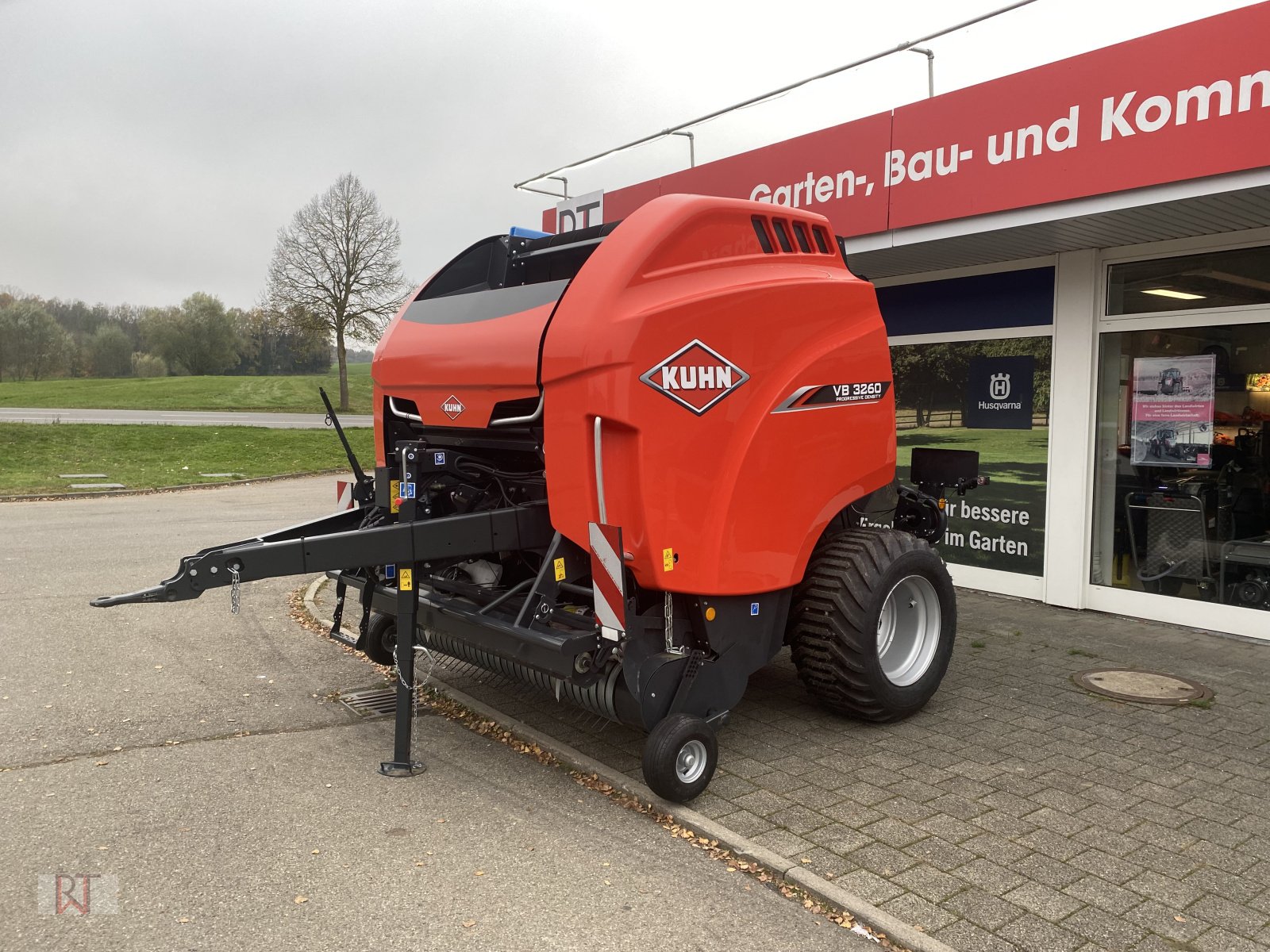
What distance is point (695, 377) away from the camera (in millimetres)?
4039

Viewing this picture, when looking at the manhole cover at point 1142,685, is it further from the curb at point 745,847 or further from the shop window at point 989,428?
the curb at point 745,847

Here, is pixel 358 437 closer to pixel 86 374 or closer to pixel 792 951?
pixel 792 951

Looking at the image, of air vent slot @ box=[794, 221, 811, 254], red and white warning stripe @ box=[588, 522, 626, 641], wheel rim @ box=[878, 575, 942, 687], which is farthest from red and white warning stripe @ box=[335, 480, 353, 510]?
wheel rim @ box=[878, 575, 942, 687]

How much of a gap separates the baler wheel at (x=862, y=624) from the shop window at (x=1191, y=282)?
330 cm

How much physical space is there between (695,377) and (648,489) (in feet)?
1.77

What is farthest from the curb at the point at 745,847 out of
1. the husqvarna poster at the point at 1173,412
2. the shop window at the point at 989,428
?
the husqvarna poster at the point at 1173,412

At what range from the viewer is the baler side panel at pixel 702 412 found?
12.8 ft

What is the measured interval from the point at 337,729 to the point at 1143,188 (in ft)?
18.6

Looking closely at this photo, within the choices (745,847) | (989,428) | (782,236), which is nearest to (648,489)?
(745,847)

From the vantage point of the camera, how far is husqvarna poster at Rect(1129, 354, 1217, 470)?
686 cm

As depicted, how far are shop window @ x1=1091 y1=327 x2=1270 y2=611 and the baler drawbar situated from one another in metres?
2.97

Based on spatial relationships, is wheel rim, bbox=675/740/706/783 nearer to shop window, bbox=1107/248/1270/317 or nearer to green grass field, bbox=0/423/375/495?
shop window, bbox=1107/248/1270/317

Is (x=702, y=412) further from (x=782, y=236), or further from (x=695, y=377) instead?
(x=782, y=236)

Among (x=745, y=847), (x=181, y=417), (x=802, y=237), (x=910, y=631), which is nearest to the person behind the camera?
(x=745, y=847)
